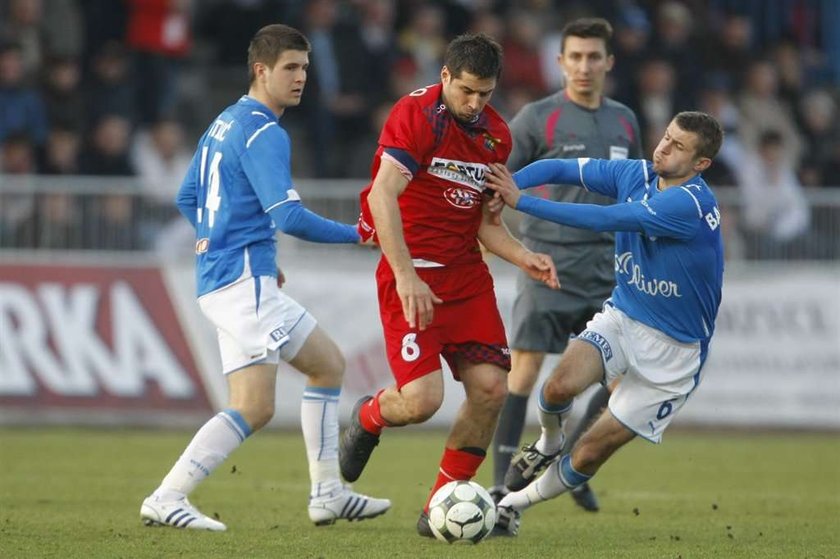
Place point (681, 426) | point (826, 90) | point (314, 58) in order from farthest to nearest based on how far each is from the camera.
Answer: point (826, 90) < point (314, 58) < point (681, 426)

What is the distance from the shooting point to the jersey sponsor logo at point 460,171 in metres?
7.80

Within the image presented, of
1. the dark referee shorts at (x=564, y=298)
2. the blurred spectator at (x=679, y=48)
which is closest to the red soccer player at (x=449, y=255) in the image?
the dark referee shorts at (x=564, y=298)

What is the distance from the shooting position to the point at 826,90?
2070 centimetres

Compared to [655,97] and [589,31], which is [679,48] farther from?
[589,31]

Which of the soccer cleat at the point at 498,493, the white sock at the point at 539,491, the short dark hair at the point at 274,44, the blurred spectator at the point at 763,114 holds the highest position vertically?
the short dark hair at the point at 274,44

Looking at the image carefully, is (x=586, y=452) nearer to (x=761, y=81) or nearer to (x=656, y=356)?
(x=656, y=356)

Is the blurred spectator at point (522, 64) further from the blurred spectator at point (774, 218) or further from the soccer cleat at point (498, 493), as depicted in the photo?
the soccer cleat at point (498, 493)

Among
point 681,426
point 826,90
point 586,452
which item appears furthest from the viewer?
point 826,90

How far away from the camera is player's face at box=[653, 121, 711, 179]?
808cm

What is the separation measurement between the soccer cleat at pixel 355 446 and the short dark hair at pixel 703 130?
222cm

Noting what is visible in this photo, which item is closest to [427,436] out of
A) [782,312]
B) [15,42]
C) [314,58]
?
[782,312]

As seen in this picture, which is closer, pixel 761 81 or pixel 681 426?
pixel 681 426

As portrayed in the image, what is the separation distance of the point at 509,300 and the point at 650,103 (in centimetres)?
415

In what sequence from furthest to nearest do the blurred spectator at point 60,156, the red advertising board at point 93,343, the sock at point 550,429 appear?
1. the blurred spectator at point 60,156
2. the red advertising board at point 93,343
3. the sock at point 550,429
